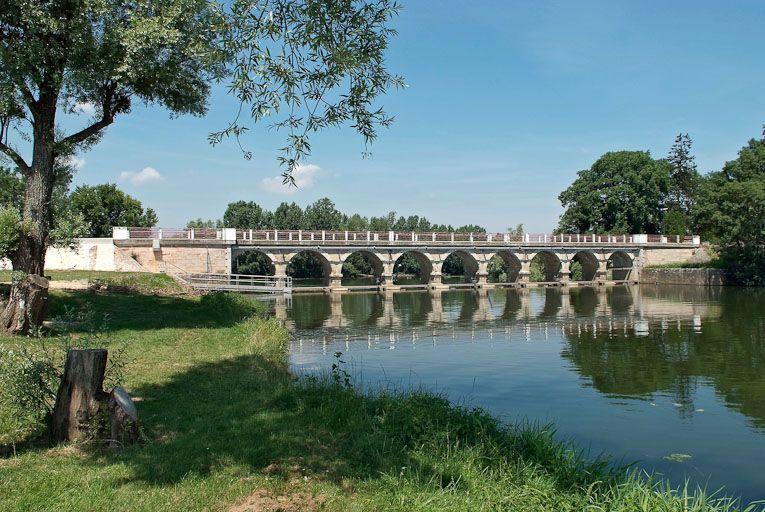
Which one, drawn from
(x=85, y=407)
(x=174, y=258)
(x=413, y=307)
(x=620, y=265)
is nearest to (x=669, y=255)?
(x=620, y=265)

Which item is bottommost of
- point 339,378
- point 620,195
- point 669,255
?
point 339,378

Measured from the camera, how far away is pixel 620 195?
6406 cm

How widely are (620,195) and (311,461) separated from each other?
64805 mm

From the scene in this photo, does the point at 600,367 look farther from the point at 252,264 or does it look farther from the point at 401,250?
the point at 252,264

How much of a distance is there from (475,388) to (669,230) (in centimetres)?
6012

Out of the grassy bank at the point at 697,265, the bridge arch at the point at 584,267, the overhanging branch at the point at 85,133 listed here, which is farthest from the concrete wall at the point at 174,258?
the grassy bank at the point at 697,265

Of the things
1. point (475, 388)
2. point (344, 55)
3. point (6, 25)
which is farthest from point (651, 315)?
point (6, 25)

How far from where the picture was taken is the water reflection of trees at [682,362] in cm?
1292

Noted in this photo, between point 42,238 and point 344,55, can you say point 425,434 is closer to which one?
point 344,55

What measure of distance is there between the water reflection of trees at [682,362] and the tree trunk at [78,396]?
10682mm

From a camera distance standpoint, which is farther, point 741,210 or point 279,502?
point 741,210

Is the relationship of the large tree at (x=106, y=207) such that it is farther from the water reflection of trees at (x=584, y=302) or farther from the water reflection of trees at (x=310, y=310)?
the water reflection of trees at (x=584, y=302)

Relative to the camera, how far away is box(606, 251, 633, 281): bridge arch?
60844 millimetres

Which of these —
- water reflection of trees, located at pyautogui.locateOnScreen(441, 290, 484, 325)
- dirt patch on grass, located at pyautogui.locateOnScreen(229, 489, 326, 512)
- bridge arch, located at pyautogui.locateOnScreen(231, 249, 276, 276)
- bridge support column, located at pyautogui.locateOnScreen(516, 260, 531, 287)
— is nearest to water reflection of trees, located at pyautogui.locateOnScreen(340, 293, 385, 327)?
water reflection of trees, located at pyautogui.locateOnScreen(441, 290, 484, 325)
